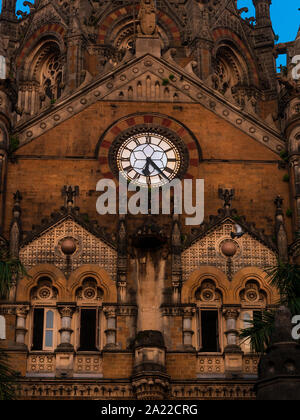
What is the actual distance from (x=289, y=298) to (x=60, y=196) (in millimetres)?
9773

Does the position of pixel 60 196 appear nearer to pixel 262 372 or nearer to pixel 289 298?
pixel 289 298

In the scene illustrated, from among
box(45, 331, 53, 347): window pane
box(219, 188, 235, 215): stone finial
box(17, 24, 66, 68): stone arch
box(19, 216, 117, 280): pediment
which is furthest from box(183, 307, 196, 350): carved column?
box(17, 24, 66, 68): stone arch

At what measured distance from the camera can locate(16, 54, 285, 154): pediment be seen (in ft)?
141

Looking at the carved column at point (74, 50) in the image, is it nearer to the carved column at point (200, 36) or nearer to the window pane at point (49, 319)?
the carved column at point (200, 36)

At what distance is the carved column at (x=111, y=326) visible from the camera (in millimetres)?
38781

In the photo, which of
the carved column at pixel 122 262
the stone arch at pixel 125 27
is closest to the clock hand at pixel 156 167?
the carved column at pixel 122 262

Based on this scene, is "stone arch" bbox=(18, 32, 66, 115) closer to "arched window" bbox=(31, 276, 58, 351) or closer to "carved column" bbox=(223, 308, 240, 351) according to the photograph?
"arched window" bbox=(31, 276, 58, 351)

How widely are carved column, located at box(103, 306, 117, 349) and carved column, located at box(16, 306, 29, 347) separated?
2672mm

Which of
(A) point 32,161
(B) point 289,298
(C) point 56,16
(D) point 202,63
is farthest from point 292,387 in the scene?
(C) point 56,16

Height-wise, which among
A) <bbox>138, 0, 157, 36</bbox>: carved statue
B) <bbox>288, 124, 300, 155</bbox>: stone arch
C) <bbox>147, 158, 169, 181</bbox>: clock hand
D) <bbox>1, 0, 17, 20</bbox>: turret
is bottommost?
<bbox>147, 158, 169, 181</bbox>: clock hand

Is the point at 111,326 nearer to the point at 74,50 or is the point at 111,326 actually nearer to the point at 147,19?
the point at 147,19

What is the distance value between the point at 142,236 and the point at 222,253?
296 cm

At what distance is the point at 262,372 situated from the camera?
3116 cm
